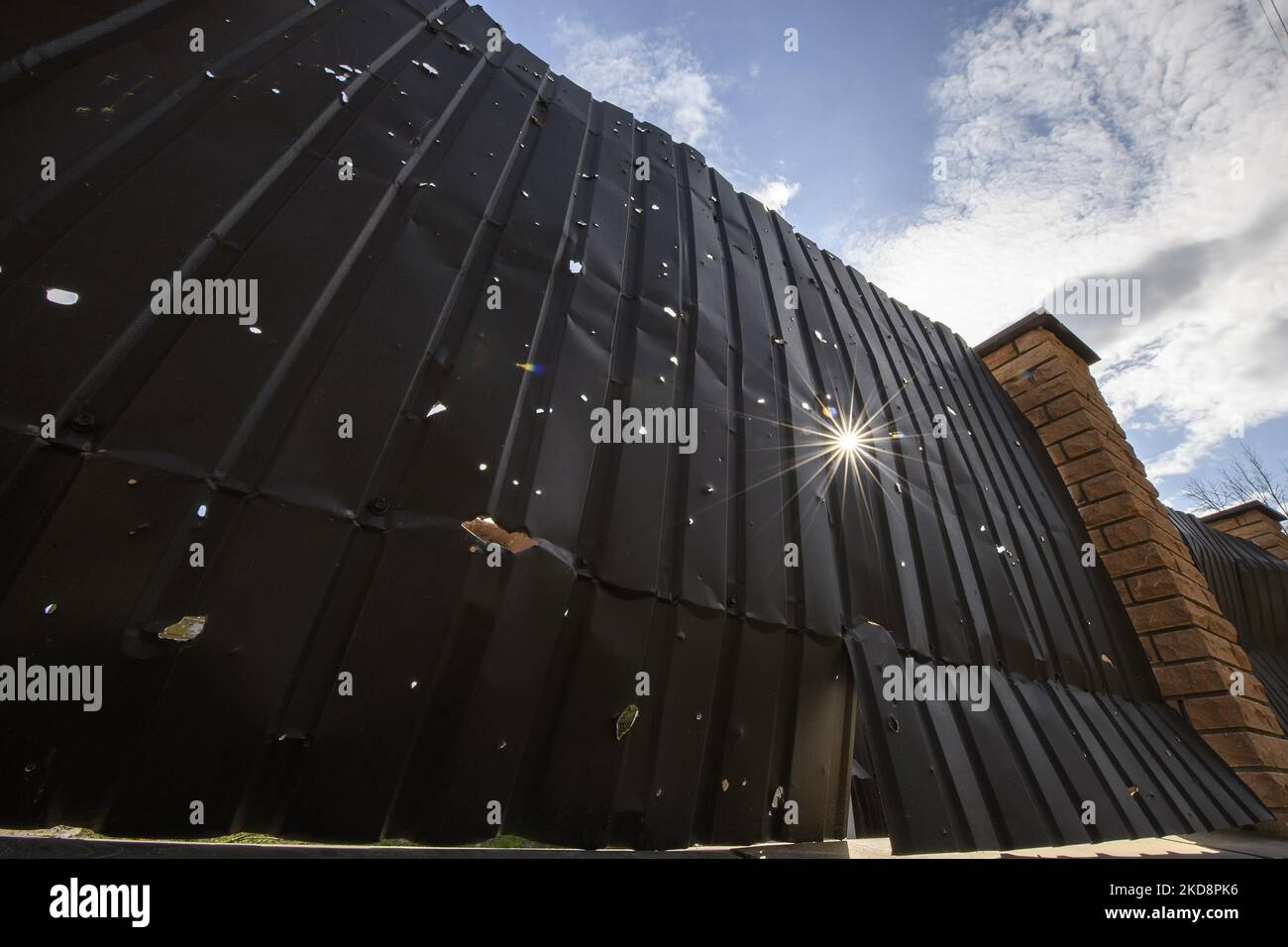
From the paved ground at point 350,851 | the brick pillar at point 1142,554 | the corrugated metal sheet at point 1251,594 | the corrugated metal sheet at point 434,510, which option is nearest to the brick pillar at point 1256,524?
the corrugated metal sheet at point 1251,594

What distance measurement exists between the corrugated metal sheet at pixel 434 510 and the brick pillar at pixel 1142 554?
0.52m

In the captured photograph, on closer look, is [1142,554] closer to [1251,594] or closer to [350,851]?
[350,851]

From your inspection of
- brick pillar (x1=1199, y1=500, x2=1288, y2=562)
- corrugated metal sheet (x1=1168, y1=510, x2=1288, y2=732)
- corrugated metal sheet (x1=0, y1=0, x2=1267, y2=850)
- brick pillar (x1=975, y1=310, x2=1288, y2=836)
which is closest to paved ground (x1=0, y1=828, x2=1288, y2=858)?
corrugated metal sheet (x1=0, y1=0, x2=1267, y2=850)

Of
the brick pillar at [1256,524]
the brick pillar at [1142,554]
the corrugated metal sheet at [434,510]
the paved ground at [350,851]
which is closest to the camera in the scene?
the paved ground at [350,851]

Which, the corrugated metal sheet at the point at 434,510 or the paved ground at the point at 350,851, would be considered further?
the corrugated metal sheet at the point at 434,510

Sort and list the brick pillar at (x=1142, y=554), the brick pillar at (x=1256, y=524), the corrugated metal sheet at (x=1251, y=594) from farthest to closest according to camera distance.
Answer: the brick pillar at (x=1256, y=524)
the corrugated metal sheet at (x=1251, y=594)
the brick pillar at (x=1142, y=554)

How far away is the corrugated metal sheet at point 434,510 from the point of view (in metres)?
1.28

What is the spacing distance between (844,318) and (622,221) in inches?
80.4

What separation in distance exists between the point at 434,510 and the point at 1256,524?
49.0 ft

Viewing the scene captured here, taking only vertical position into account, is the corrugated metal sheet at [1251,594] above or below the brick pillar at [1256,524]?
below

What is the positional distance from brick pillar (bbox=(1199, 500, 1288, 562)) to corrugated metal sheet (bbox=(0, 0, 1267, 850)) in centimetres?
1000

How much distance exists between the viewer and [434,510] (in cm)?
170

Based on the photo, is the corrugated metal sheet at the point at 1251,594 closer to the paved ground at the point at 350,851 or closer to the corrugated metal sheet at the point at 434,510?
the corrugated metal sheet at the point at 434,510

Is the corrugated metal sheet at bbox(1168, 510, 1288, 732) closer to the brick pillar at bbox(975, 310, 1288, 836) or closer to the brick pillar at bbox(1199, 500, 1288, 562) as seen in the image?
the brick pillar at bbox(1199, 500, 1288, 562)
